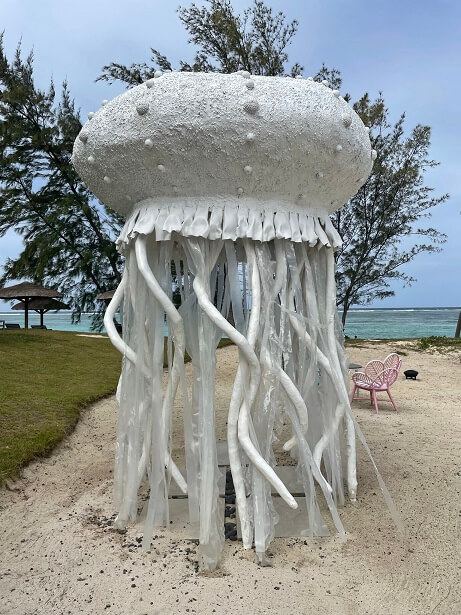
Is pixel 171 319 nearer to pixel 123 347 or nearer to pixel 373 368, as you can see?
pixel 123 347

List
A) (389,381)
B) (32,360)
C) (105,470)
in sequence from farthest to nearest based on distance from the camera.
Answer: (32,360) < (389,381) < (105,470)

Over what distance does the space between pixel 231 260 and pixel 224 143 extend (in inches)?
32.5

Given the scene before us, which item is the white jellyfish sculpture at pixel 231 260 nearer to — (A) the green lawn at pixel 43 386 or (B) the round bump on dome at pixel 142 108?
(B) the round bump on dome at pixel 142 108

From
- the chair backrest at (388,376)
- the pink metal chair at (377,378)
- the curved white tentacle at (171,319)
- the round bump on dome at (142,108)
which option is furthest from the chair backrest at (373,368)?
the round bump on dome at (142,108)

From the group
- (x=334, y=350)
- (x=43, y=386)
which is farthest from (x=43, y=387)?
(x=334, y=350)

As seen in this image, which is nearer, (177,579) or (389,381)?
(177,579)

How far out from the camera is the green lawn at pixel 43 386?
536 cm

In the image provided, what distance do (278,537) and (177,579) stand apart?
Result: 2.69 feet

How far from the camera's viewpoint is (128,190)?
3.64 m

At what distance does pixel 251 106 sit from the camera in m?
3.12

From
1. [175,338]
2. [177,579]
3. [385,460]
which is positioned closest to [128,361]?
[175,338]

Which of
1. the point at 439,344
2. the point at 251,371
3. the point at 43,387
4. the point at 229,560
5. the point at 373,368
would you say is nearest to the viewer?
the point at 229,560

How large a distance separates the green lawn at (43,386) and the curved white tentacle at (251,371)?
2395mm

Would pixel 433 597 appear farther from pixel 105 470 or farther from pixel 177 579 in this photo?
pixel 105 470
